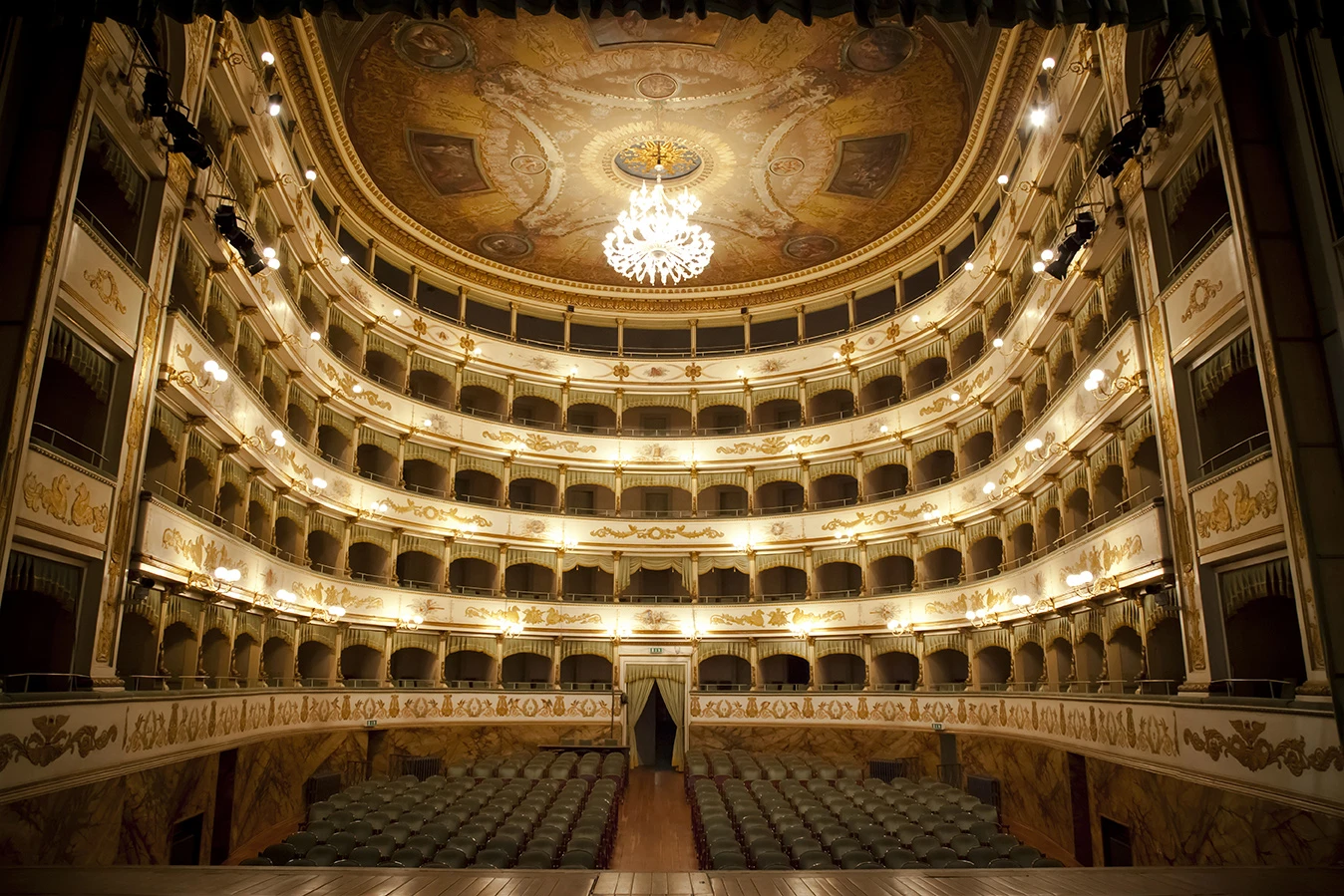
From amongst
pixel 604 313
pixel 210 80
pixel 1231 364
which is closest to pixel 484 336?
pixel 604 313

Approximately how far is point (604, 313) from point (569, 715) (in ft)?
45.7

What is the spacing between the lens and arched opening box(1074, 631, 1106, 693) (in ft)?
59.9

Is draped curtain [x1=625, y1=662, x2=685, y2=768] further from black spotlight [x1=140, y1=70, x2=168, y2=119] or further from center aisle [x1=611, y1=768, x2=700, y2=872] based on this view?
black spotlight [x1=140, y1=70, x2=168, y2=119]

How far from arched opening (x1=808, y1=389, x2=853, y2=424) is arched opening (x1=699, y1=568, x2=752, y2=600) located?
6.11m

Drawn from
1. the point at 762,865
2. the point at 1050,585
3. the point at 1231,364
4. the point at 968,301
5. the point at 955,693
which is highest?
the point at 968,301

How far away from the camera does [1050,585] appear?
1911 centimetres

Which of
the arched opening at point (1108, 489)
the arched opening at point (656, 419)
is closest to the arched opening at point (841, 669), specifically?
the arched opening at point (656, 419)

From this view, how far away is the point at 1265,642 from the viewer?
12.3 m

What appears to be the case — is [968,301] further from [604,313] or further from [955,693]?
[604,313]

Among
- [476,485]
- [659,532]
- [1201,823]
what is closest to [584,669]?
[659,532]

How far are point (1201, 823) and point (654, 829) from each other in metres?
9.84

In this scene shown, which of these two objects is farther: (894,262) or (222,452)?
(894,262)

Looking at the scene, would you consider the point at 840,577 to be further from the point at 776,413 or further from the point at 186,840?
the point at 186,840

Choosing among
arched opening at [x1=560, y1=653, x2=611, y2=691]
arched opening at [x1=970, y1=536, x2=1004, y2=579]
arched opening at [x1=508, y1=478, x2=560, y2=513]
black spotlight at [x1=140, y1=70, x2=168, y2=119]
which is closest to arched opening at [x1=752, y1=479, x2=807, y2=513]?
arched opening at [x1=508, y1=478, x2=560, y2=513]
